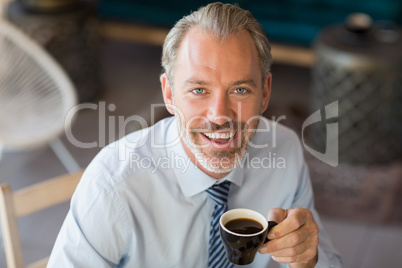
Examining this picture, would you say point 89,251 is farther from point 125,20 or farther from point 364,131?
point 125,20

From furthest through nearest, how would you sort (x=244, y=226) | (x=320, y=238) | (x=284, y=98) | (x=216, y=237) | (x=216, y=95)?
(x=284, y=98) < (x=320, y=238) < (x=216, y=237) < (x=216, y=95) < (x=244, y=226)

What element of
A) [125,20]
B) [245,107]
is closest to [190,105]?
[245,107]

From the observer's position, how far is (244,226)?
41.7 inches

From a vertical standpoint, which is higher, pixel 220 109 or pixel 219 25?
pixel 219 25

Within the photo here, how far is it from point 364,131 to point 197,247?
1919mm

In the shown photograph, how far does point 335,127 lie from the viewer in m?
3.03

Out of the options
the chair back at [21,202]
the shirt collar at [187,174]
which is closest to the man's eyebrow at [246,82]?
the shirt collar at [187,174]

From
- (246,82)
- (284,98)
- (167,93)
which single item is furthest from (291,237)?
(284,98)

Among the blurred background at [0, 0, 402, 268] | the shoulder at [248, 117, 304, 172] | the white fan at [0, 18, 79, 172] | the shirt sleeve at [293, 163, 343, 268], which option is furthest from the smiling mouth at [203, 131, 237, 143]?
the white fan at [0, 18, 79, 172]

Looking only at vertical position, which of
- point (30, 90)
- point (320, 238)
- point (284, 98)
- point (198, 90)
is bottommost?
point (284, 98)

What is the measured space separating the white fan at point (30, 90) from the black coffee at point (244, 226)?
1506 mm

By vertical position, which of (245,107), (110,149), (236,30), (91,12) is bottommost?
(91,12)

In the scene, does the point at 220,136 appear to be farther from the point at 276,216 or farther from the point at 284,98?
the point at 284,98

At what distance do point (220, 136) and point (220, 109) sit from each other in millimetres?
74
